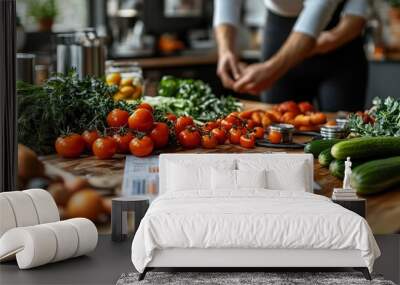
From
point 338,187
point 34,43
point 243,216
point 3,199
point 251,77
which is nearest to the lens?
point 243,216

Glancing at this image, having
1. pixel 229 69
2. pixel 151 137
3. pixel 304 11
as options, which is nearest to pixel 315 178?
pixel 151 137

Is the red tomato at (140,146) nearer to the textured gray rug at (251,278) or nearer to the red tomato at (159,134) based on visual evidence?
the red tomato at (159,134)

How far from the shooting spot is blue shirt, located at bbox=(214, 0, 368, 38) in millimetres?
4949

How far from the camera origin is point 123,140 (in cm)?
395

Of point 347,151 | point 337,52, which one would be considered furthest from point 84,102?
point 337,52

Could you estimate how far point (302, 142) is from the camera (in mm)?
4066

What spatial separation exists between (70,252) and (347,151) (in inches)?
47.7

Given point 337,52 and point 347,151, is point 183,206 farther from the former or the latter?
point 337,52

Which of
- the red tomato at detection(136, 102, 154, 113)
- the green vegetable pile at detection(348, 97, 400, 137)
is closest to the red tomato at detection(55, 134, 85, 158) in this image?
the red tomato at detection(136, 102, 154, 113)

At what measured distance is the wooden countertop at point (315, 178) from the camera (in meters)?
3.91

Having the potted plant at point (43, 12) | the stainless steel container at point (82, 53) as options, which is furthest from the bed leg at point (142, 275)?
the potted plant at point (43, 12)

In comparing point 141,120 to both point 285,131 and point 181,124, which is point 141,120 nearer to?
point 181,124

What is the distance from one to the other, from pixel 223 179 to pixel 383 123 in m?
0.76

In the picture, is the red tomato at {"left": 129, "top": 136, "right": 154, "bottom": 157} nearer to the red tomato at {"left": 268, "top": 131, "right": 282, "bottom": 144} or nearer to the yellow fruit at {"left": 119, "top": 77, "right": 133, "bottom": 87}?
the red tomato at {"left": 268, "top": 131, "right": 282, "bottom": 144}
